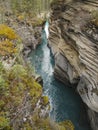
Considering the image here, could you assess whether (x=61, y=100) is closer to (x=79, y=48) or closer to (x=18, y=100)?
(x=79, y=48)

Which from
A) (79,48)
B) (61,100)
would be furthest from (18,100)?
(61,100)

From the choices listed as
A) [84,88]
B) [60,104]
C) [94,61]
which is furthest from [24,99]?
[60,104]

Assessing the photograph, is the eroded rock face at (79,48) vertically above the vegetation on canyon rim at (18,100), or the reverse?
the vegetation on canyon rim at (18,100)

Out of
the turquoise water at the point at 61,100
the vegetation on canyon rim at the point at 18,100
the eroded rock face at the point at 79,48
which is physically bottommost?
the turquoise water at the point at 61,100

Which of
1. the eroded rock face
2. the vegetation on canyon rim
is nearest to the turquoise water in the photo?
the eroded rock face

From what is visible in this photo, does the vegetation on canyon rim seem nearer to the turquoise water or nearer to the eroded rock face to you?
the eroded rock face

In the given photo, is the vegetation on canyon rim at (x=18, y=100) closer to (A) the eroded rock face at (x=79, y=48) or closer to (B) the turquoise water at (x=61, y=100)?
(A) the eroded rock face at (x=79, y=48)

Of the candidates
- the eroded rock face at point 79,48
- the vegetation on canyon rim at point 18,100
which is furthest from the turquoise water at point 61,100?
the vegetation on canyon rim at point 18,100
